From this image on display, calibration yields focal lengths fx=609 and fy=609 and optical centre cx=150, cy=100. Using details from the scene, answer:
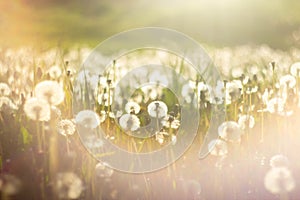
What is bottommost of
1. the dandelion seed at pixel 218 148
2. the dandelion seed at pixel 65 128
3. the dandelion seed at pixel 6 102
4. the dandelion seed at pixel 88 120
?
the dandelion seed at pixel 218 148

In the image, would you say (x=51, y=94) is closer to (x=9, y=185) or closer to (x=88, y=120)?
(x=88, y=120)

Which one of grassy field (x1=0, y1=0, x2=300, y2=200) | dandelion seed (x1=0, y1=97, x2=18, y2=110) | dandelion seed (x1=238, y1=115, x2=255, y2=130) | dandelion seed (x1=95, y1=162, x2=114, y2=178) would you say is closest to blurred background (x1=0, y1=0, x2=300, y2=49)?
grassy field (x1=0, y1=0, x2=300, y2=200)

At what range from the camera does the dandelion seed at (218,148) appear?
2.19 m

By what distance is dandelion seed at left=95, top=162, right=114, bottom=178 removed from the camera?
1.98 m

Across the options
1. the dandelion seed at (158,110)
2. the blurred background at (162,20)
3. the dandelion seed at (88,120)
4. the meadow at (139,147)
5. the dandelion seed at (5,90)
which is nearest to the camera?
the meadow at (139,147)

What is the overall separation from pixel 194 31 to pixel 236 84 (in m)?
4.76

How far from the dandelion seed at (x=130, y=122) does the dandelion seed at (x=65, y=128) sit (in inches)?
7.9

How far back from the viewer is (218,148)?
2199 mm

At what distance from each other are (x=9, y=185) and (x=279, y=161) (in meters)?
0.94

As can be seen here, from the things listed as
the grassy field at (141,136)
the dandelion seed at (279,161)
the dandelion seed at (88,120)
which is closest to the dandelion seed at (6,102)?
the grassy field at (141,136)

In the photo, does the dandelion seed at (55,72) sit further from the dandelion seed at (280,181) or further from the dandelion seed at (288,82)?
the dandelion seed at (280,181)

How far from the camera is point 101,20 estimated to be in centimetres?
805

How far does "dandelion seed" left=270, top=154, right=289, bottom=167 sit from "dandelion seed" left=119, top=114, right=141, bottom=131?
0.51 m

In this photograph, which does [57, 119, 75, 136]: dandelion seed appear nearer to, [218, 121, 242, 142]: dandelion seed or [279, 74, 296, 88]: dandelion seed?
[218, 121, 242, 142]: dandelion seed
